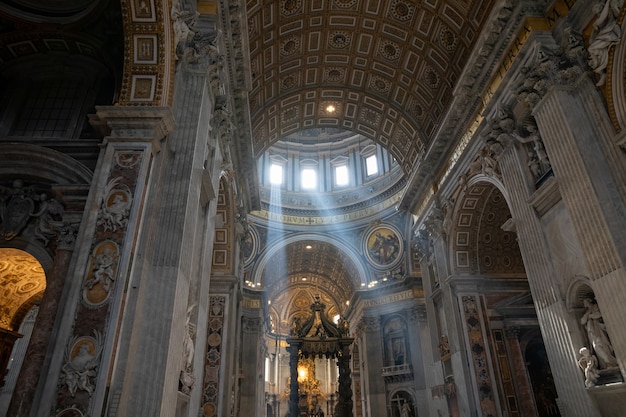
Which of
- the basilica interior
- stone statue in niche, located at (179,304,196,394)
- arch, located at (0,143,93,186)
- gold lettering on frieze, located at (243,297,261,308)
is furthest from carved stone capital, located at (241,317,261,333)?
arch, located at (0,143,93,186)

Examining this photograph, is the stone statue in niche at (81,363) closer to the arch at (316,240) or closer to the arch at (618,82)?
the arch at (618,82)

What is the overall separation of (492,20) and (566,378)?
7.11m

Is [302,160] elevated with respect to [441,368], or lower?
elevated

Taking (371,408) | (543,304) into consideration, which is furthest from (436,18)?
(371,408)

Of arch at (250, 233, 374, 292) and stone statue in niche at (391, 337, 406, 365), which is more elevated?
arch at (250, 233, 374, 292)

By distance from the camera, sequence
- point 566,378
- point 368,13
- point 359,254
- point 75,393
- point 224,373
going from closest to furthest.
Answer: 1. point 75,393
2. point 566,378
3. point 224,373
4. point 368,13
5. point 359,254

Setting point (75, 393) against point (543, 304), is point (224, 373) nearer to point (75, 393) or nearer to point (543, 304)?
point (75, 393)

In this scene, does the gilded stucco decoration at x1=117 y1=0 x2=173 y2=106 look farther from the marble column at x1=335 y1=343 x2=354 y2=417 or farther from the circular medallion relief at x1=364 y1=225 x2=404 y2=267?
the circular medallion relief at x1=364 y1=225 x2=404 y2=267

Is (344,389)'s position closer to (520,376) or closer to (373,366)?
(373,366)

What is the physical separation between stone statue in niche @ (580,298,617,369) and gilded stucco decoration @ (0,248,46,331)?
9290mm

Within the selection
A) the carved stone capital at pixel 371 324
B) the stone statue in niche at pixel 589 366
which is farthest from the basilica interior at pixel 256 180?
the carved stone capital at pixel 371 324

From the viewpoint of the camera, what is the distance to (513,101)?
8.80m

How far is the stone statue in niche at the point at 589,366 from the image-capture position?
21.1ft

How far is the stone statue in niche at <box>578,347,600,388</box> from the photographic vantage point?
6.43 metres
